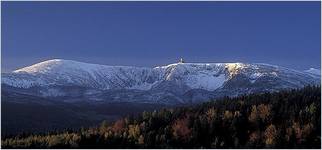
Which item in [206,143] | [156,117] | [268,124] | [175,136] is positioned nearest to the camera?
[206,143]

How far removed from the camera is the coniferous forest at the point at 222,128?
95.1 m

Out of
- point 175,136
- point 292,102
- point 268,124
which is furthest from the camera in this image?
point 292,102

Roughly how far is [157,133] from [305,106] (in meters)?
29.2

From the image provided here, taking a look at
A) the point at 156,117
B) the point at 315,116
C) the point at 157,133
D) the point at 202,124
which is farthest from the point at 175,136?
the point at 156,117

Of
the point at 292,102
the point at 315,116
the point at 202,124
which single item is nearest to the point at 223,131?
the point at 202,124

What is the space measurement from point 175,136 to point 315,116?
2523 centimetres

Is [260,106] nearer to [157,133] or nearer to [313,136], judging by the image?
[157,133]

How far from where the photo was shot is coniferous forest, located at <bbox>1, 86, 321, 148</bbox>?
312ft

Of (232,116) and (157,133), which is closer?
(157,133)

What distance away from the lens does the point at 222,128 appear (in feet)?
393

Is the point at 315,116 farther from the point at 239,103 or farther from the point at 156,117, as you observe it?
the point at 156,117

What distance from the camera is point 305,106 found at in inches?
4815

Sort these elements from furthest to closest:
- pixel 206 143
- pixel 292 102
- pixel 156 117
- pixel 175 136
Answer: pixel 156 117, pixel 292 102, pixel 175 136, pixel 206 143

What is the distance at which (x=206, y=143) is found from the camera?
101m
